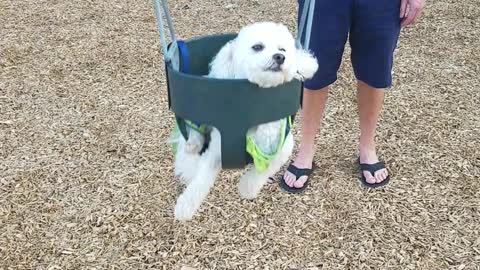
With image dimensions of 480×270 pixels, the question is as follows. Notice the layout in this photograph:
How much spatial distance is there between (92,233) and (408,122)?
1769 mm

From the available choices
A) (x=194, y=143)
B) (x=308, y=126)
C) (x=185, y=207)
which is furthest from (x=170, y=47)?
(x=308, y=126)

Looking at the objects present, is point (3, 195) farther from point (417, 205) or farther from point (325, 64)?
point (417, 205)

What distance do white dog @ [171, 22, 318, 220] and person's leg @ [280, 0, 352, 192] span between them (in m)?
0.61

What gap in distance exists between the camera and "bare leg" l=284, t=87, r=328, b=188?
2.63 m

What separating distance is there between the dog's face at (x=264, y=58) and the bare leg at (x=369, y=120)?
3.19 ft

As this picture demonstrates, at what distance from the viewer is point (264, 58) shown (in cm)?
153

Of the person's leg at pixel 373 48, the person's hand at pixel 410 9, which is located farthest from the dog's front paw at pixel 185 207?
the person's hand at pixel 410 9

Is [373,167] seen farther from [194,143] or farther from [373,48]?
[194,143]

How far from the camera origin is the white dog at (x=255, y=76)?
153 centimetres

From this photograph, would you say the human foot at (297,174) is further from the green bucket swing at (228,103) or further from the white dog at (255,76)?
the green bucket swing at (228,103)

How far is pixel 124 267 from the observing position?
243cm

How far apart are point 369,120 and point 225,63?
1.21 metres

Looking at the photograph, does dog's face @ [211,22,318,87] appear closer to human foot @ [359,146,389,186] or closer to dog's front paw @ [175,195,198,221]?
dog's front paw @ [175,195,198,221]

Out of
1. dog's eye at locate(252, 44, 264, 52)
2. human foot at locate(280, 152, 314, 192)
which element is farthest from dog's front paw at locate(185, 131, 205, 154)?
human foot at locate(280, 152, 314, 192)
